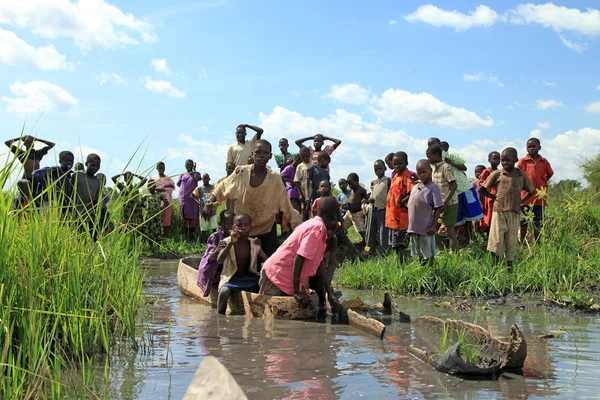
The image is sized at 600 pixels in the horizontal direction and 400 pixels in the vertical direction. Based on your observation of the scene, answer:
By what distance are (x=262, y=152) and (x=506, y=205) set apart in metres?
3.33

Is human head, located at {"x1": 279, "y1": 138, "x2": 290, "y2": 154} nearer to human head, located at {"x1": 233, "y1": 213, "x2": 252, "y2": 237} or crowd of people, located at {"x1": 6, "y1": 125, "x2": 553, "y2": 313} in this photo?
crowd of people, located at {"x1": 6, "y1": 125, "x2": 553, "y2": 313}

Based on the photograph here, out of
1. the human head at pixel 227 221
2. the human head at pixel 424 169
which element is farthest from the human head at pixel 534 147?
the human head at pixel 227 221

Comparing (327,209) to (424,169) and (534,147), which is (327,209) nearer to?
(424,169)

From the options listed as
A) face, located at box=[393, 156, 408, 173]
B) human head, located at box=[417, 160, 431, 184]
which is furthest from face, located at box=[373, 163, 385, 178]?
human head, located at box=[417, 160, 431, 184]

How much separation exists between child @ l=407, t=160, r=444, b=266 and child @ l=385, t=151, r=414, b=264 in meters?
0.80

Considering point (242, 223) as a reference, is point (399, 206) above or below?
above

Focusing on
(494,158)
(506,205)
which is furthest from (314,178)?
(506,205)

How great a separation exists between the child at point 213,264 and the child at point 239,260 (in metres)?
0.17

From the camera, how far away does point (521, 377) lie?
450 centimetres

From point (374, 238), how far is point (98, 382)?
23.5 feet

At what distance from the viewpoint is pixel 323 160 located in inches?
454

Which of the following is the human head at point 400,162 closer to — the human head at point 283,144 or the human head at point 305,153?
the human head at point 305,153

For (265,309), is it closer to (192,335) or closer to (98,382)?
(192,335)

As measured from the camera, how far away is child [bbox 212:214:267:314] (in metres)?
6.98
